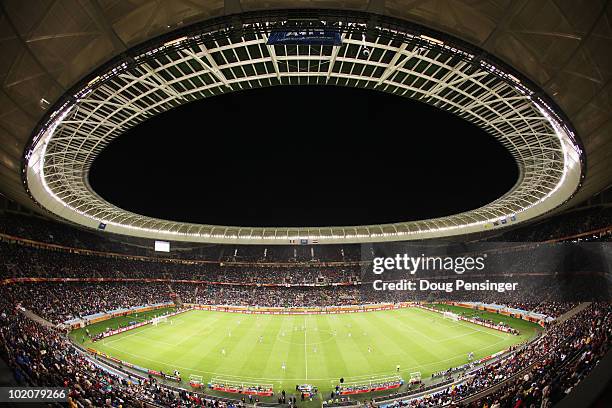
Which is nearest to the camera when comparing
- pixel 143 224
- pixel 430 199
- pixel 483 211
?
pixel 430 199

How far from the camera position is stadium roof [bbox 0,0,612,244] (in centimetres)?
1083

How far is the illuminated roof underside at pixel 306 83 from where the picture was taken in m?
14.4

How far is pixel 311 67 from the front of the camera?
21281 mm

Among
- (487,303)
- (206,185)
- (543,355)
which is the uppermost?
(206,185)

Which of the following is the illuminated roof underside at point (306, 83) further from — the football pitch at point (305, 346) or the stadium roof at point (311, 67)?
the football pitch at point (305, 346)

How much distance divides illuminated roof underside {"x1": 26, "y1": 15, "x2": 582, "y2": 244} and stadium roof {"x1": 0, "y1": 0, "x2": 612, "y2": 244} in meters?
0.09

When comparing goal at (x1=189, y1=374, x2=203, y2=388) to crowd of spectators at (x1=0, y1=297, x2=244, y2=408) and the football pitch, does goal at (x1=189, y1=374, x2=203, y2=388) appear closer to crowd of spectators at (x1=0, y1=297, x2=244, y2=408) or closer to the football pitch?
the football pitch

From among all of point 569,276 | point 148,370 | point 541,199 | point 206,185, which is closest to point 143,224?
point 206,185

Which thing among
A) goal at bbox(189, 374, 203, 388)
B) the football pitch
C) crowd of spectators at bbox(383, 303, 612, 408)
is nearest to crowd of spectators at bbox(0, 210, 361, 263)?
the football pitch

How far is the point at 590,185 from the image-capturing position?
1097 inches

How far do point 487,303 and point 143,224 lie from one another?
202 ft

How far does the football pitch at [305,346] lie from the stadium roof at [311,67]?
18137 mm

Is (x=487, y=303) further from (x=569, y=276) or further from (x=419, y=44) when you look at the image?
(x=419, y=44)

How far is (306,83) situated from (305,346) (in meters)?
27.5
